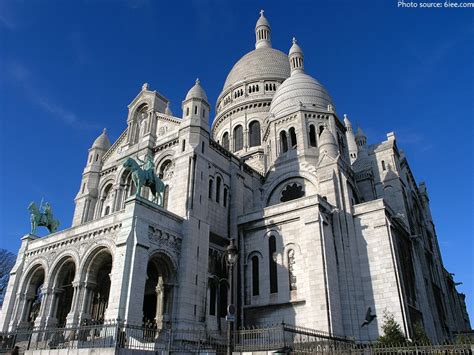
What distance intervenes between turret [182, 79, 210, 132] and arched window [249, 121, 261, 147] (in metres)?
16.3

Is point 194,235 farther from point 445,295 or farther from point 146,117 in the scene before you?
point 445,295

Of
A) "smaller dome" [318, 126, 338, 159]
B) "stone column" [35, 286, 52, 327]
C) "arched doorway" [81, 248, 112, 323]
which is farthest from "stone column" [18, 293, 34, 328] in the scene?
"smaller dome" [318, 126, 338, 159]

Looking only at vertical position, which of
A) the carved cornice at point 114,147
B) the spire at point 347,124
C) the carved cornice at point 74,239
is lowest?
the carved cornice at point 74,239

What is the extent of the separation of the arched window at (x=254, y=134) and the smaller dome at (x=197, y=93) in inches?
627

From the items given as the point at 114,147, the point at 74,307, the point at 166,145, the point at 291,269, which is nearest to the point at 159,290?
the point at 74,307

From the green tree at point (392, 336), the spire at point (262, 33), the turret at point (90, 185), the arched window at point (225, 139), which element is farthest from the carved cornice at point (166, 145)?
the spire at point (262, 33)

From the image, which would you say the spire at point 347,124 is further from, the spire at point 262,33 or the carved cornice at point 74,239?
the carved cornice at point 74,239

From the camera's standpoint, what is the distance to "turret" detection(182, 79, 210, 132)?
29688mm

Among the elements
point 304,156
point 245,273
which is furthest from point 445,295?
point 245,273

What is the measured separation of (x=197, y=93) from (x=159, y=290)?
1529 cm

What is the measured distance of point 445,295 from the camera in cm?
3900

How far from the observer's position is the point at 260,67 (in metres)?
53.1

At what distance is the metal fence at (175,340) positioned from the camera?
17.6 meters

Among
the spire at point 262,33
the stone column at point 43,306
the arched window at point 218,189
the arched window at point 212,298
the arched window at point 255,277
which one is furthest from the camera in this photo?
the spire at point 262,33
